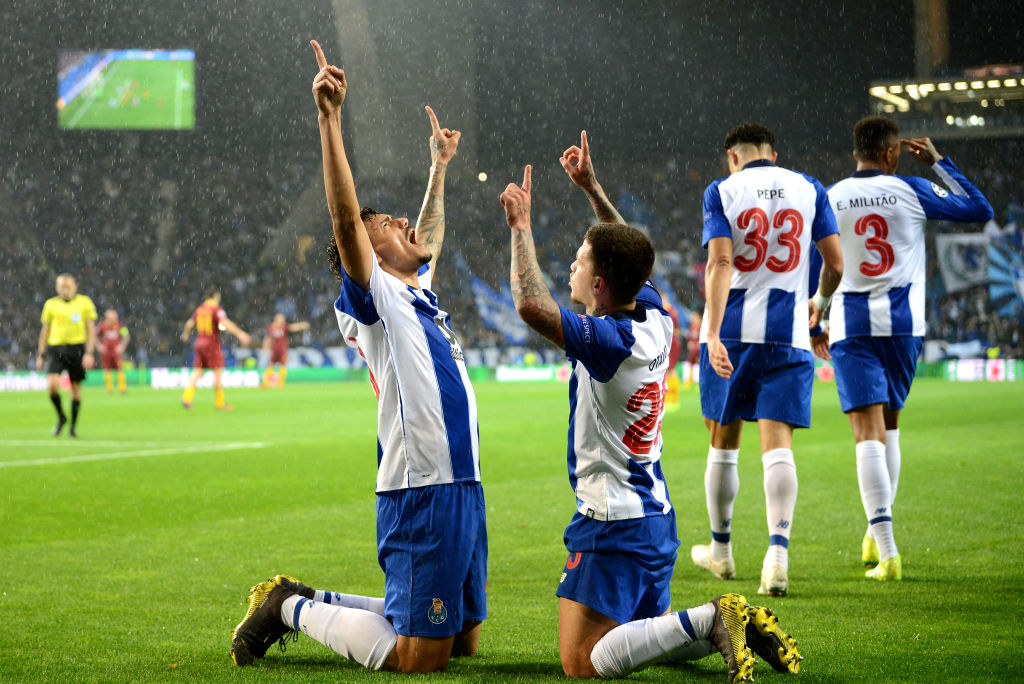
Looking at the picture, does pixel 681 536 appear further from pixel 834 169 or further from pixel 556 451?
pixel 834 169

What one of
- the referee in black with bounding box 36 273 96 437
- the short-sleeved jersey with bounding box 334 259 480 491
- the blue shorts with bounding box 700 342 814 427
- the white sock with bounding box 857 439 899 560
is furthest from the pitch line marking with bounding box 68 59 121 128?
the short-sleeved jersey with bounding box 334 259 480 491

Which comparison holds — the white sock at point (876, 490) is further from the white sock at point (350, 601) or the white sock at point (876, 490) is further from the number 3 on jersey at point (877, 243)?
the white sock at point (350, 601)

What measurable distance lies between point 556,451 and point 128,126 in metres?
19.2

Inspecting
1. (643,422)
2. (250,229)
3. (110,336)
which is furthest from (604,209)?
(250,229)

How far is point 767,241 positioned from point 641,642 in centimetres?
238

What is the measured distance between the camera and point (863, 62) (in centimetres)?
2370

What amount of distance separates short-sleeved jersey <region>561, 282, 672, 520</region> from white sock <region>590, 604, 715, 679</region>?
32cm

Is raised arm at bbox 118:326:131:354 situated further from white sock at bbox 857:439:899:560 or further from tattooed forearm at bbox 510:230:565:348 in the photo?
tattooed forearm at bbox 510:230:565:348

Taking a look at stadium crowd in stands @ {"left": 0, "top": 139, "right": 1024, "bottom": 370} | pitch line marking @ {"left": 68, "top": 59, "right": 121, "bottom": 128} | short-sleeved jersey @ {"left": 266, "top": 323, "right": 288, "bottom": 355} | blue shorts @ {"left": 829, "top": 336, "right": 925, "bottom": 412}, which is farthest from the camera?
stadium crowd in stands @ {"left": 0, "top": 139, "right": 1024, "bottom": 370}

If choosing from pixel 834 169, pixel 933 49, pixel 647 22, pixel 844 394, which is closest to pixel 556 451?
pixel 844 394

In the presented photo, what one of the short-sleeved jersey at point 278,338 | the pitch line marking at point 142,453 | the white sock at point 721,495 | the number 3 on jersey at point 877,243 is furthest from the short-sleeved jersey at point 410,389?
the short-sleeved jersey at point 278,338

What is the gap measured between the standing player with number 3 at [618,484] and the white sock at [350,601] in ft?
2.26

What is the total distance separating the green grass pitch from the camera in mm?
25703

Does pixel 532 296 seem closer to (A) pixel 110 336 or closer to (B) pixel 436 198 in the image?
(B) pixel 436 198
